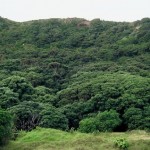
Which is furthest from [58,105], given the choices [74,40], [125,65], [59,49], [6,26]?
[6,26]

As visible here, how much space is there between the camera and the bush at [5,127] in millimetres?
39181

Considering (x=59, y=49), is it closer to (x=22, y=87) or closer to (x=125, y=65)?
(x=125, y=65)

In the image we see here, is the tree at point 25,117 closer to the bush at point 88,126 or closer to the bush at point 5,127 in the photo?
the bush at point 88,126

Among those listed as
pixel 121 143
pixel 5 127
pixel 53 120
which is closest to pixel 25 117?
pixel 53 120

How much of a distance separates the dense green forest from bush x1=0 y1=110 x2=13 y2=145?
91 mm

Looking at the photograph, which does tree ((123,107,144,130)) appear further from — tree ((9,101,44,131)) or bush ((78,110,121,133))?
tree ((9,101,44,131))

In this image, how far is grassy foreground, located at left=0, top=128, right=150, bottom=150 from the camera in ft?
124

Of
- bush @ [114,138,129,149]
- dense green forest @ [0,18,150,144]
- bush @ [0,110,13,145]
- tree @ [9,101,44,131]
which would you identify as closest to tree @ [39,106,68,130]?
dense green forest @ [0,18,150,144]

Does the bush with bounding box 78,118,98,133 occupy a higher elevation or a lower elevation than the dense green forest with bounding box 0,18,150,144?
lower

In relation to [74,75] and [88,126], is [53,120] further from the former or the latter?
[74,75]

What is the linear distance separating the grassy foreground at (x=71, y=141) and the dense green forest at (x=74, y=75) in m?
2.11

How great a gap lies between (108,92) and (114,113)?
18.7ft

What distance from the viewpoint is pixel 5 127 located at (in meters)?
39.5

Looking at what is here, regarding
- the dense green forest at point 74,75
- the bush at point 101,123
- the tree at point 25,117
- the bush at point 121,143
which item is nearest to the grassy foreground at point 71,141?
the bush at point 121,143
